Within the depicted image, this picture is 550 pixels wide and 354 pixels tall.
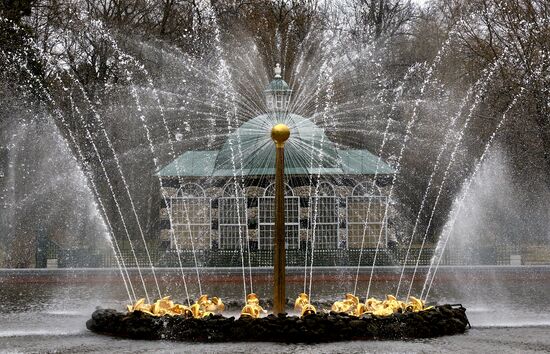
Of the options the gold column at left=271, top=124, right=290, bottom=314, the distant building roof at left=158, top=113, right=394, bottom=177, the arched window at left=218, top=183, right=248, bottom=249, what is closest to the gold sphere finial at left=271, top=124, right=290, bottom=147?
the gold column at left=271, top=124, right=290, bottom=314

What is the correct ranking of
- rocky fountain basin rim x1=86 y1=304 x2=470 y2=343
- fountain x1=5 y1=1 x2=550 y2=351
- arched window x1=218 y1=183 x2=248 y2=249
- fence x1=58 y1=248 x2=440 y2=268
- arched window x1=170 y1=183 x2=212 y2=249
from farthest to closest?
arched window x1=170 y1=183 x2=212 y2=249 → arched window x1=218 y1=183 x2=248 y2=249 → fence x1=58 y1=248 x2=440 y2=268 → fountain x1=5 y1=1 x2=550 y2=351 → rocky fountain basin rim x1=86 y1=304 x2=470 y2=343

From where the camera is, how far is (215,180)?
33.8 metres

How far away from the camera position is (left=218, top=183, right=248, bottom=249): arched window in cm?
3375

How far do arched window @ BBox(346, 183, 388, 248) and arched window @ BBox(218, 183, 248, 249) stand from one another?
366 cm

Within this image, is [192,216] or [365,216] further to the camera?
[192,216]

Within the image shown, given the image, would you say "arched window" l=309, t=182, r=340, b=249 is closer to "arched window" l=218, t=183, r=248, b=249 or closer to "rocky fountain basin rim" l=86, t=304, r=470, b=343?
"arched window" l=218, t=183, r=248, b=249

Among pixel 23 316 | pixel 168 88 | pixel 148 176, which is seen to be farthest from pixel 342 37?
pixel 23 316

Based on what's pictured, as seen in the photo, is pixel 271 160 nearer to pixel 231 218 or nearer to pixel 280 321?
pixel 231 218

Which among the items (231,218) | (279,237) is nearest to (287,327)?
(279,237)

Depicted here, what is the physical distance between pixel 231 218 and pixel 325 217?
10.8ft

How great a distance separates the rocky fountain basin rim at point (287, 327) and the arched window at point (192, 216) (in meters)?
18.3

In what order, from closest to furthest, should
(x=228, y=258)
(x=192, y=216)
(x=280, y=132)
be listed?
(x=280, y=132)
(x=228, y=258)
(x=192, y=216)

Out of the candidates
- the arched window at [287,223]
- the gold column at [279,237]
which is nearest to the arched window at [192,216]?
the arched window at [287,223]

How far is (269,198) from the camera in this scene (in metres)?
33.5
